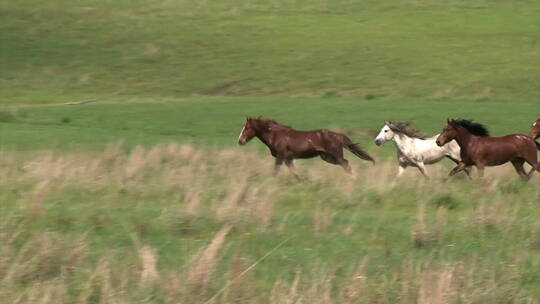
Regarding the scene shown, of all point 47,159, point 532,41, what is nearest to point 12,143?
Result: point 47,159

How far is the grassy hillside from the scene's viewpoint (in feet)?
131

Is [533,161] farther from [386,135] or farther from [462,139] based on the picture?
[386,135]

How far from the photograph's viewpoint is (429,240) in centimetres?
1080

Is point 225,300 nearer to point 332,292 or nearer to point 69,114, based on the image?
point 332,292

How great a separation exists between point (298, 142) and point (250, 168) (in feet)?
3.04

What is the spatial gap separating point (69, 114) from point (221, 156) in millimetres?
11709

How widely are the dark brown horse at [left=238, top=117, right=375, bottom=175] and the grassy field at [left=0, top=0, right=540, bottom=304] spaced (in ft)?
1.37

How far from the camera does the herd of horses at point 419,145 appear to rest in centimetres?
1823

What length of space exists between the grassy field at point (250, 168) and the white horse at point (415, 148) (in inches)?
18.5

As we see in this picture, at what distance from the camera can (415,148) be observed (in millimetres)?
19219

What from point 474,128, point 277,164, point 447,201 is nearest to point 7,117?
point 277,164

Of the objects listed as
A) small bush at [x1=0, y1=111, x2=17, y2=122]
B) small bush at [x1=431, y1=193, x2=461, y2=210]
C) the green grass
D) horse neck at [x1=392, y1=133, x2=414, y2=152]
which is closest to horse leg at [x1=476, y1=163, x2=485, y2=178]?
horse neck at [x1=392, y1=133, x2=414, y2=152]

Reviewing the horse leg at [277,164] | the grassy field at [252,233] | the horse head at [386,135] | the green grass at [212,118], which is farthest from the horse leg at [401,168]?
the green grass at [212,118]

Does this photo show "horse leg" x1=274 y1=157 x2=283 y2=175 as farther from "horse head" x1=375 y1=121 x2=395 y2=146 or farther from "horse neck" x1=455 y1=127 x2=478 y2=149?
"horse neck" x1=455 y1=127 x2=478 y2=149
